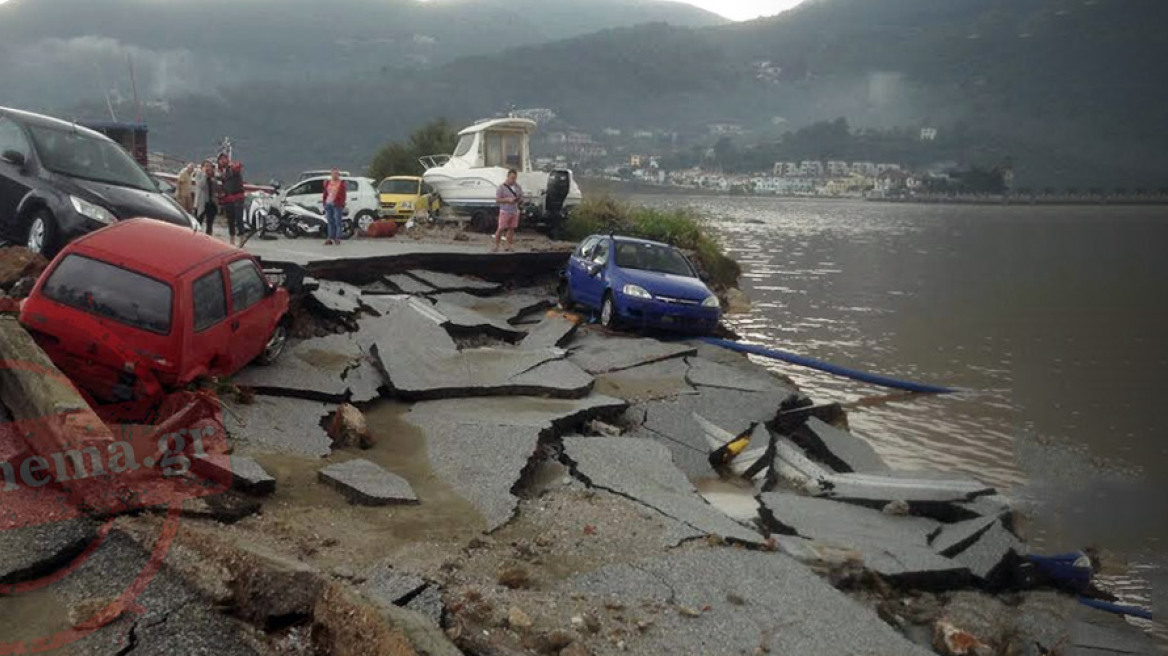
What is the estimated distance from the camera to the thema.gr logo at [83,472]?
390cm

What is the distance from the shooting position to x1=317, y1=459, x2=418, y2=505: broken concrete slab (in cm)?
575

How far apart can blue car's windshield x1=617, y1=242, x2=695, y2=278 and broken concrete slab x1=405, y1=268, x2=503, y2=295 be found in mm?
2502

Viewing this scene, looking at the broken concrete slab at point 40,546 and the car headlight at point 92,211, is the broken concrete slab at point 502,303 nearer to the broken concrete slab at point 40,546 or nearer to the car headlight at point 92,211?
the car headlight at point 92,211

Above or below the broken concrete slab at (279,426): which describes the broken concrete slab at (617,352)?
below

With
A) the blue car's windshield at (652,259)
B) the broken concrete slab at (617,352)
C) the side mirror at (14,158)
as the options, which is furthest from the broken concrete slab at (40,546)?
the blue car's windshield at (652,259)

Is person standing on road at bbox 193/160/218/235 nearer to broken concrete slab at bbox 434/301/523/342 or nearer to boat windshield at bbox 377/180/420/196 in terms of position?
broken concrete slab at bbox 434/301/523/342

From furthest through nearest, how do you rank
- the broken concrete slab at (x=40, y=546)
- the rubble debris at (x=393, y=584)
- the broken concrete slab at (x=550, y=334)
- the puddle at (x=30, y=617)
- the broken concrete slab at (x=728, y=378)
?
the broken concrete slab at (x=550, y=334) < the broken concrete slab at (x=728, y=378) < the rubble debris at (x=393, y=584) < the broken concrete slab at (x=40, y=546) < the puddle at (x=30, y=617)

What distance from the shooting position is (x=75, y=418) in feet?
16.3

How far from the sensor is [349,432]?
7086mm

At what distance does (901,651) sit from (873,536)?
2.03m

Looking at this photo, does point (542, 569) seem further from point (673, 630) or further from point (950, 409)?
point (950, 409)

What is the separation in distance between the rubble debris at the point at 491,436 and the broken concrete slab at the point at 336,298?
2.90 m

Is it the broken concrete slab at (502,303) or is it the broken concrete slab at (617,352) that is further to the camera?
the broken concrete slab at (502,303)

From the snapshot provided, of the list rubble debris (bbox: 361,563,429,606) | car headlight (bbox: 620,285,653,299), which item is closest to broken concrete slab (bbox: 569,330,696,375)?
car headlight (bbox: 620,285,653,299)
